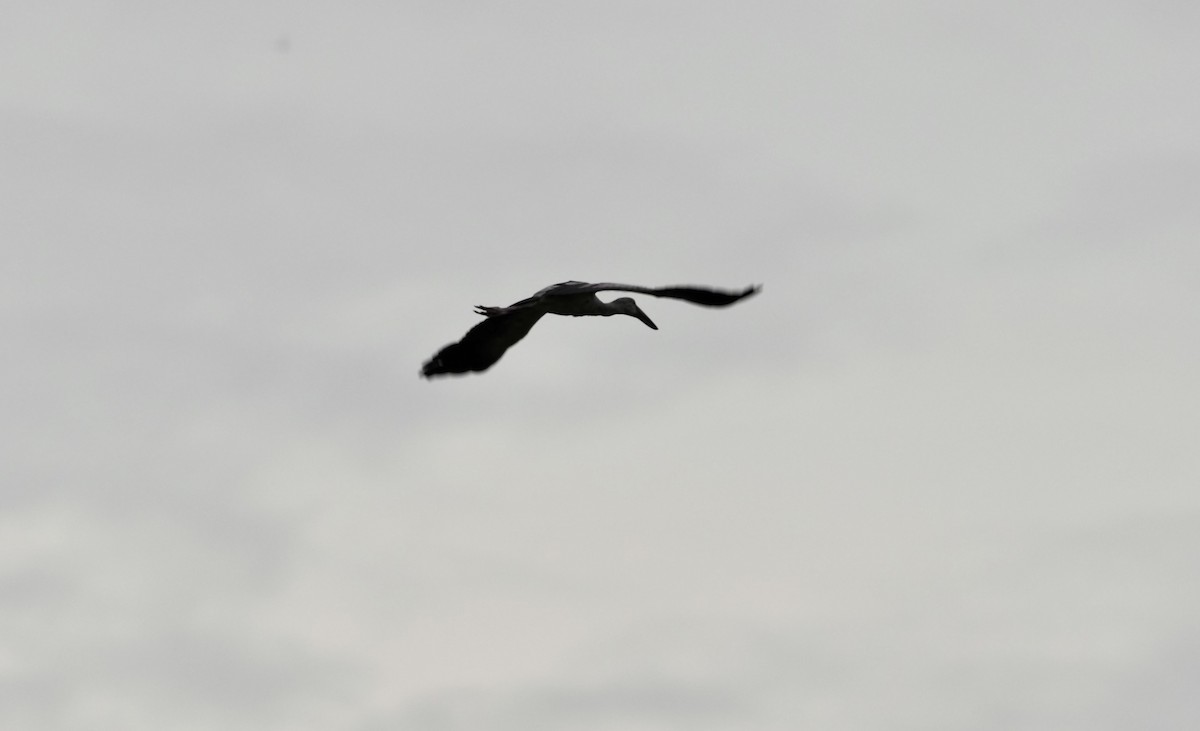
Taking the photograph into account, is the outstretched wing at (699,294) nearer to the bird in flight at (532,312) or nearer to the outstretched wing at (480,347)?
the bird in flight at (532,312)

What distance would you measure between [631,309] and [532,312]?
2.05 meters

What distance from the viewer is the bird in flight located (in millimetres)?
38156

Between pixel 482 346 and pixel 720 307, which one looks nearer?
pixel 720 307

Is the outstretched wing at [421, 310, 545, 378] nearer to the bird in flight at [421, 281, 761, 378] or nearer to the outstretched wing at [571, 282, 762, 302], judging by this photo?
the bird in flight at [421, 281, 761, 378]

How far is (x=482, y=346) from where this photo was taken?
150 ft

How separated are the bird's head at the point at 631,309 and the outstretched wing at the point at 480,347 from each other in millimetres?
1979

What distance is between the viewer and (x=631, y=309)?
44094mm

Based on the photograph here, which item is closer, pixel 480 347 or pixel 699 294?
pixel 699 294

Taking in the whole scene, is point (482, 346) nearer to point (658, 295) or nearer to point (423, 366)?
point (423, 366)

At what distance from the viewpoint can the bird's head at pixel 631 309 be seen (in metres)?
43.9

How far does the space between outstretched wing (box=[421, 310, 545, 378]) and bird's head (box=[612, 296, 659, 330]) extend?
1.98 m

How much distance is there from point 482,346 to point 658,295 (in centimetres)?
863

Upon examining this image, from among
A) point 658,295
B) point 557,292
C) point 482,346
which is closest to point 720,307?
point 658,295

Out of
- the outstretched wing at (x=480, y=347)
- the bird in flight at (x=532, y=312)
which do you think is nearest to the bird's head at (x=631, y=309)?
the bird in flight at (x=532, y=312)
